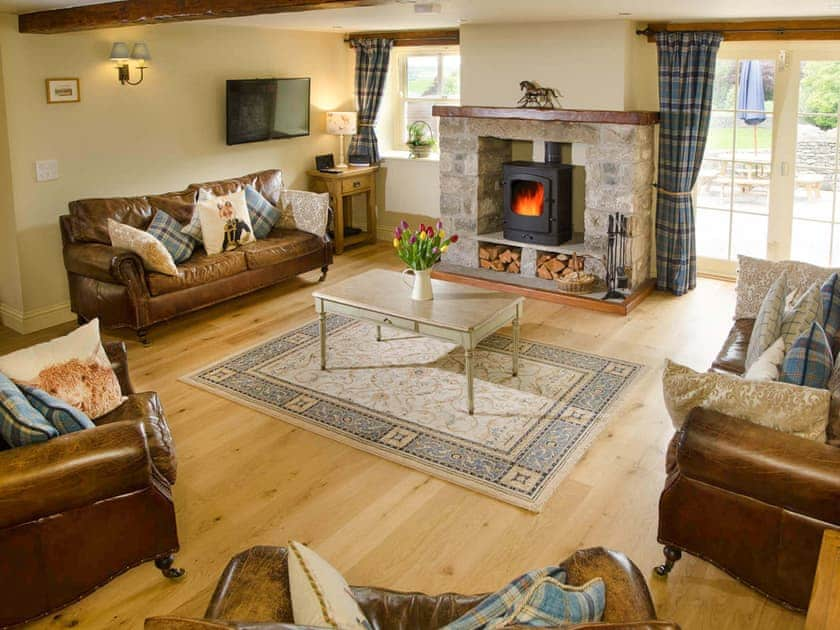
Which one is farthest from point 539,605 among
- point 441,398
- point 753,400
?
point 441,398

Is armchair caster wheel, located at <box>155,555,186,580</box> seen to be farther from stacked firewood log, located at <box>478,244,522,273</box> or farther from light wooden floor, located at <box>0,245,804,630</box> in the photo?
stacked firewood log, located at <box>478,244,522,273</box>

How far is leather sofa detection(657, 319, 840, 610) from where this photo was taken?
8.37 ft

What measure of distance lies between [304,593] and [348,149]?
6713 millimetres

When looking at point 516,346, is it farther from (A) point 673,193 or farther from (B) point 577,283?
(A) point 673,193

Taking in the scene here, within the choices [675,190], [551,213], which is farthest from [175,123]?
[675,190]

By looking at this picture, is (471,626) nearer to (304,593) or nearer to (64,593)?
(304,593)

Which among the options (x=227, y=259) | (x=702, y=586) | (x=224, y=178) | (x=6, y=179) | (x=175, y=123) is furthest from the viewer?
(x=224, y=178)

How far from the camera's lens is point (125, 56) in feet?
19.1

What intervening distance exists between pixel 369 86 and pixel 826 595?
667 centimetres

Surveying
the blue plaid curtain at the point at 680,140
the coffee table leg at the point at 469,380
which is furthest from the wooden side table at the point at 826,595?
the blue plaid curtain at the point at 680,140

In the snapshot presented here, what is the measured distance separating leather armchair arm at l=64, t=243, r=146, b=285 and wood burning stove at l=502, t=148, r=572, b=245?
2977mm

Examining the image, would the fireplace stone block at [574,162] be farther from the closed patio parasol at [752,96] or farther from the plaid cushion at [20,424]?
the plaid cushion at [20,424]

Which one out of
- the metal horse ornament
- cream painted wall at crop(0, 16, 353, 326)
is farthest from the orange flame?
cream painted wall at crop(0, 16, 353, 326)

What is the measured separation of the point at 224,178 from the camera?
6.97m
